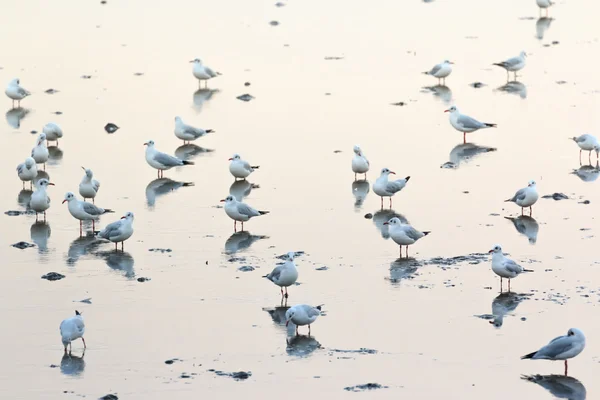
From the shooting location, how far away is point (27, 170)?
22.9 metres

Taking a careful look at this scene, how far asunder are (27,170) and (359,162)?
19.1ft

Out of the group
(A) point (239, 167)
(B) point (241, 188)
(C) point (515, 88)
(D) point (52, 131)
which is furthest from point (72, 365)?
(C) point (515, 88)

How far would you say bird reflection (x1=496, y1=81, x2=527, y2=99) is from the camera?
100.0ft

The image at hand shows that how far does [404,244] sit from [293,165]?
572 cm

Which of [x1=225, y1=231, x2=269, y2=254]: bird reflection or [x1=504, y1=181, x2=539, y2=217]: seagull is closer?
[x1=225, y1=231, x2=269, y2=254]: bird reflection

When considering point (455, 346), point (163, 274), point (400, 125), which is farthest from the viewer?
point (400, 125)

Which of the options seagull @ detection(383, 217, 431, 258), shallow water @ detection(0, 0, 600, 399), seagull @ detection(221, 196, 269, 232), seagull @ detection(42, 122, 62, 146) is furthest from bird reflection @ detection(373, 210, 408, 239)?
seagull @ detection(42, 122, 62, 146)

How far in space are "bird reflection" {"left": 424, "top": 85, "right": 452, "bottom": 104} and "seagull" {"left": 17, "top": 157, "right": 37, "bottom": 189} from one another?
10.6 meters

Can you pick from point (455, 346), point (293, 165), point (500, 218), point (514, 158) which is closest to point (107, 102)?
point (293, 165)

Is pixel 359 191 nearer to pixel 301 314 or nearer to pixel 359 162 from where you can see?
pixel 359 162

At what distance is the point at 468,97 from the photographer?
3009 cm

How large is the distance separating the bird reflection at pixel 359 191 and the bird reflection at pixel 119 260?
448cm

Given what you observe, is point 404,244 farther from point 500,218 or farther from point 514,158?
point 514,158

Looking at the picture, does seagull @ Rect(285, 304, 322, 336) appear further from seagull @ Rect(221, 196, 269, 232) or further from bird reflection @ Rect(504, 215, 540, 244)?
bird reflection @ Rect(504, 215, 540, 244)
